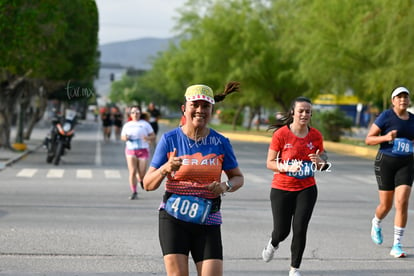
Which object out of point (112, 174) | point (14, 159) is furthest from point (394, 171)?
point (14, 159)

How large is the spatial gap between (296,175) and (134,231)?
3.59m

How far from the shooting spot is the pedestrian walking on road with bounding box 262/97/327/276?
779 cm

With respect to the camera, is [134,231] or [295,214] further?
[134,231]

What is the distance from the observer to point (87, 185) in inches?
696

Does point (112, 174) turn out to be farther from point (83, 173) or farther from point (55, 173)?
point (55, 173)

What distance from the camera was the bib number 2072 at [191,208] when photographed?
212 inches

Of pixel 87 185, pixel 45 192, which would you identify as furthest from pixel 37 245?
pixel 87 185

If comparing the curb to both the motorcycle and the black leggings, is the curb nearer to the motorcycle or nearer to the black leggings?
the motorcycle

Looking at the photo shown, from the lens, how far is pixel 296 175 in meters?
7.86

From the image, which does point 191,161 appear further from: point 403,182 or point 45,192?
point 45,192

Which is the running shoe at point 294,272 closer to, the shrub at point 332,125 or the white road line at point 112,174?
the white road line at point 112,174

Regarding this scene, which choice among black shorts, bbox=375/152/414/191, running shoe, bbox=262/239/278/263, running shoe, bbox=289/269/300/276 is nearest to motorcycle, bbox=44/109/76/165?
black shorts, bbox=375/152/414/191

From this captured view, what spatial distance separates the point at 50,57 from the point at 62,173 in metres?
8.74

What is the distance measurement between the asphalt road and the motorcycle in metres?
5.15
